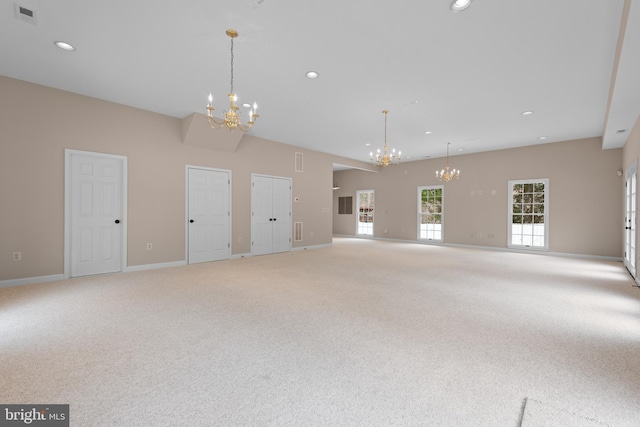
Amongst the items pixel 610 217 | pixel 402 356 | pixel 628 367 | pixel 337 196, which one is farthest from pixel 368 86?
pixel 337 196

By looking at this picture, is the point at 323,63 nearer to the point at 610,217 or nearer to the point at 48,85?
the point at 48,85

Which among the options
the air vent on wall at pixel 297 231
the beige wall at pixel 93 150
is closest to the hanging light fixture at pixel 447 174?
the air vent on wall at pixel 297 231

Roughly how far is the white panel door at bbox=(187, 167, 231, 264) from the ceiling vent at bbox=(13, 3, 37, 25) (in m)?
A: 3.41

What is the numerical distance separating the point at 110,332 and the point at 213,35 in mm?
3265

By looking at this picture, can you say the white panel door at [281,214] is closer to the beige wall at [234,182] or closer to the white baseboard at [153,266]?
the beige wall at [234,182]

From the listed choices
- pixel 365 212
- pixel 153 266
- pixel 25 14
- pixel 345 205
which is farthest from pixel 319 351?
pixel 345 205

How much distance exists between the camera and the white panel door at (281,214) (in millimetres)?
7829

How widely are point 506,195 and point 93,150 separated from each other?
10.3 m

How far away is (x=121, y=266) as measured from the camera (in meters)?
5.25

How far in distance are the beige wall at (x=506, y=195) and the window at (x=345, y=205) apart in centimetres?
99

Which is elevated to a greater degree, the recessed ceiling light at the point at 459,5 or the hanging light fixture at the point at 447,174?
the recessed ceiling light at the point at 459,5

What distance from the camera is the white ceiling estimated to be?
2766 mm

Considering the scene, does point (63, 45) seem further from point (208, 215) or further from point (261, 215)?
point (261, 215)

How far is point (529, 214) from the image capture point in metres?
8.22
